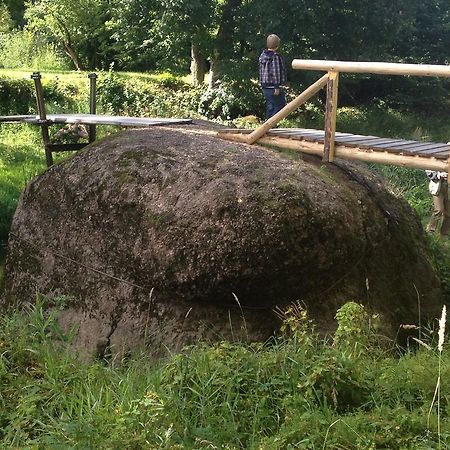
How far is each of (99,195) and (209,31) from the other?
565 inches

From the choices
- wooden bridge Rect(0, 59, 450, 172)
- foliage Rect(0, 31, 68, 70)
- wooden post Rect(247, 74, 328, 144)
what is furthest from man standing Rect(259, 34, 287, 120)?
foliage Rect(0, 31, 68, 70)

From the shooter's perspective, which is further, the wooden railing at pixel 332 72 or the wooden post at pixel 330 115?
the wooden post at pixel 330 115

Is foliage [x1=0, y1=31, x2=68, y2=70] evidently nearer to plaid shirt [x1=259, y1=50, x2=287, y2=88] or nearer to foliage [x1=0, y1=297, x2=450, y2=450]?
plaid shirt [x1=259, y1=50, x2=287, y2=88]

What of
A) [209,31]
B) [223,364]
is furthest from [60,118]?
[209,31]

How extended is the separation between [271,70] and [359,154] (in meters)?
4.22

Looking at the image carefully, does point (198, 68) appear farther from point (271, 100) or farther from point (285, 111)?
point (285, 111)

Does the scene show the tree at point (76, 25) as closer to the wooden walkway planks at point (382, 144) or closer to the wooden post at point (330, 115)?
the wooden walkway planks at point (382, 144)

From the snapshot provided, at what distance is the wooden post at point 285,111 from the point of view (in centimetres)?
651

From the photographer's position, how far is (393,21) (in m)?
18.8

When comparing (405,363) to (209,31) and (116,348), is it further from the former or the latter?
(209,31)

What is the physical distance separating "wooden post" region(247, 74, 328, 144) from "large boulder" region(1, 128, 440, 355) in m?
0.30

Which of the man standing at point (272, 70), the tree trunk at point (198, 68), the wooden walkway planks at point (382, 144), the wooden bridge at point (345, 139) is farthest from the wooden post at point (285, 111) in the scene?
the tree trunk at point (198, 68)

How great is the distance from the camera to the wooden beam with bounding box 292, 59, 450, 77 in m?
5.60

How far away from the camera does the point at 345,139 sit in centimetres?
673
